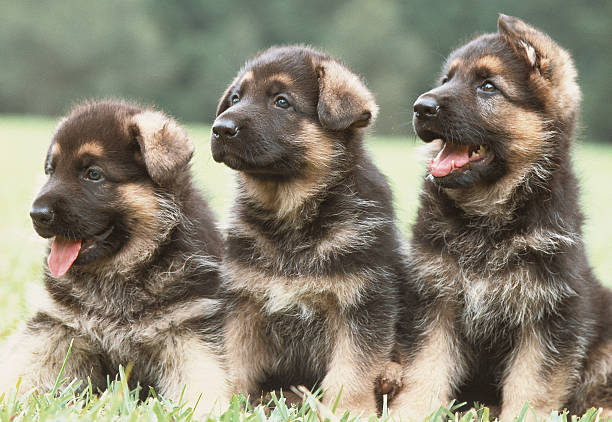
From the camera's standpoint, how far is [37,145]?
78.7 feet

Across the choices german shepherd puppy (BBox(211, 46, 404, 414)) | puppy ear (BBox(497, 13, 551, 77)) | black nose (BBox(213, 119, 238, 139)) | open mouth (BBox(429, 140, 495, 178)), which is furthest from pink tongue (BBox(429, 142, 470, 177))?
black nose (BBox(213, 119, 238, 139))

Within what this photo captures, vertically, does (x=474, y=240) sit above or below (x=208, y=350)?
above

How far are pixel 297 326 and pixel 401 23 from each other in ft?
158

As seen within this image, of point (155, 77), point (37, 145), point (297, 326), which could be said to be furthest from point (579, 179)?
point (155, 77)

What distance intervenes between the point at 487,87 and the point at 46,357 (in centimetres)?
311

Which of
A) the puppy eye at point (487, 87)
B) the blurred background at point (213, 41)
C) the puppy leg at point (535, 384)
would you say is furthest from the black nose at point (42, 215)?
the blurred background at point (213, 41)

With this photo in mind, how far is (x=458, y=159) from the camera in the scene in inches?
183

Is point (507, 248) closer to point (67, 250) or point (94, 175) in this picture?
point (94, 175)

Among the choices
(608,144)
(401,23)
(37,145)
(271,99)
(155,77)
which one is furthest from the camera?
(401,23)

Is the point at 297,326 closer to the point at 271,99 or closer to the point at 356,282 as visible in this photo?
the point at 356,282

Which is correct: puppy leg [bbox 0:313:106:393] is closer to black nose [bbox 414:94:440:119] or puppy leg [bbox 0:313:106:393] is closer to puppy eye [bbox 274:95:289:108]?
puppy eye [bbox 274:95:289:108]

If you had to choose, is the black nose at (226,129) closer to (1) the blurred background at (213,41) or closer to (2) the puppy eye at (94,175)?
(2) the puppy eye at (94,175)

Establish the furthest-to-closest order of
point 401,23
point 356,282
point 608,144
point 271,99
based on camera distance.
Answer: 1. point 401,23
2. point 608,144
3. point 271,99
4. point 356,282

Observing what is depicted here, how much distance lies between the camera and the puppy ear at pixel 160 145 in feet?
14.9
